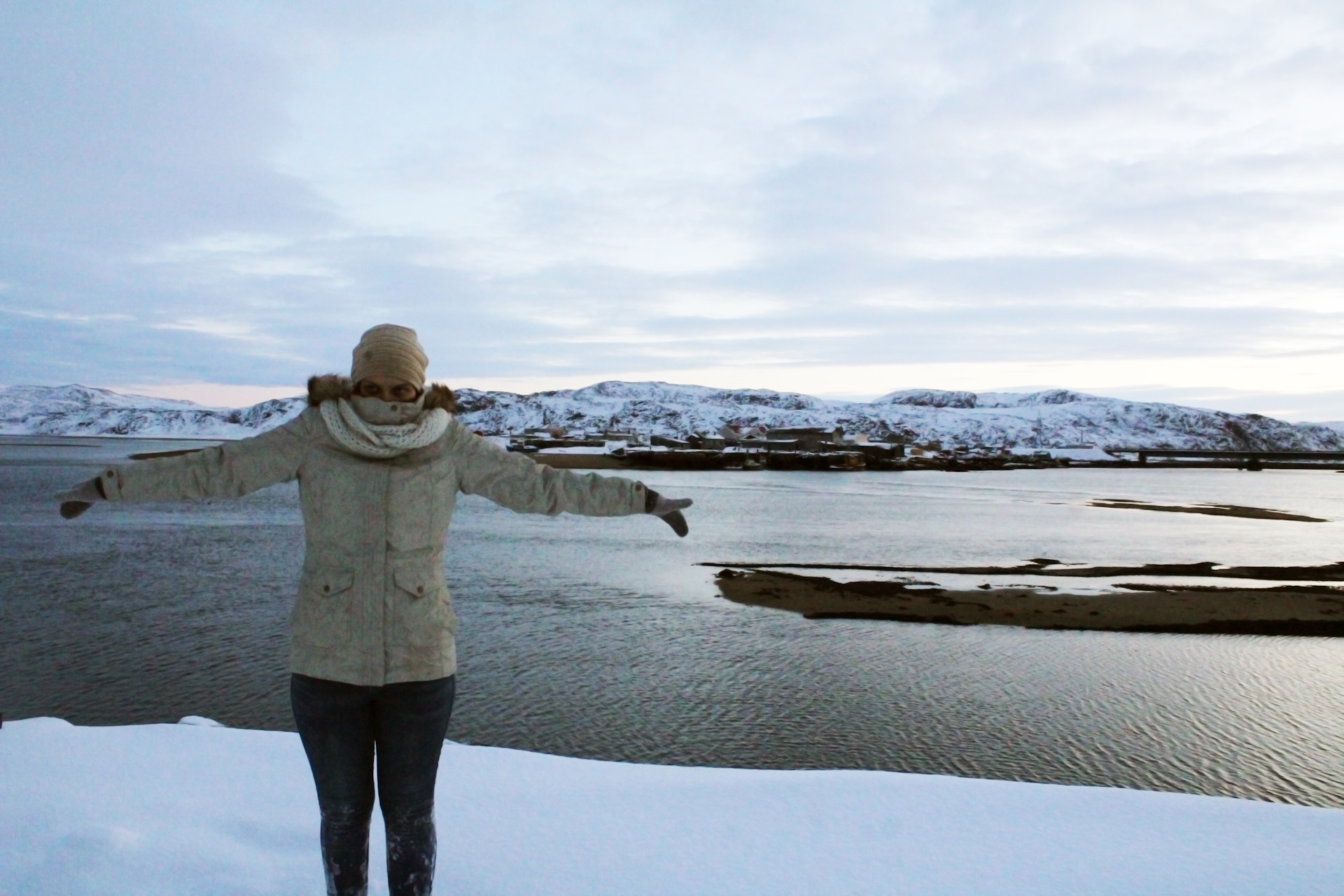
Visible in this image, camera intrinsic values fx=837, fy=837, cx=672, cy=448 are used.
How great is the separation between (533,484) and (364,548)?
0.62 m

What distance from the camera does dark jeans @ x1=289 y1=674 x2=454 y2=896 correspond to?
2889 mm

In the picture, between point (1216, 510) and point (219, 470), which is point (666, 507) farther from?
point (1216, 510)

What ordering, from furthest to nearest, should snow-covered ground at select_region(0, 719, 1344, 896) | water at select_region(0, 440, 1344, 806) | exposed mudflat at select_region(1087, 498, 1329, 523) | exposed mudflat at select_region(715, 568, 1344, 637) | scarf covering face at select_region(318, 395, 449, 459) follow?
exposed mudflat at select_region(1087, 498, 1329, 523) < exposed mudflat at select_region(715, 568, 1344, 637) < water at select_region(0, 440, 1344, 806) < snow-covered ground at select_region(0, 719, 1344, 896) < scarf covering face at select_region(318, 395, 449, 459)

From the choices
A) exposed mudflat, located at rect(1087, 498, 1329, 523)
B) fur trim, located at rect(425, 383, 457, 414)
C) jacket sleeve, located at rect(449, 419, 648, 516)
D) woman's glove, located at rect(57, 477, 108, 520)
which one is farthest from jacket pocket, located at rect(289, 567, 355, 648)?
exposed mudflat, located at rect(1087, 498, 1329, 523)

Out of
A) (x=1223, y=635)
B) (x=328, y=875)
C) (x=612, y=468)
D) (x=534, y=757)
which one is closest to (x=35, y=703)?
(x=534, y=757)

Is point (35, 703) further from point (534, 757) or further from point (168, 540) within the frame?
point (168, 540)

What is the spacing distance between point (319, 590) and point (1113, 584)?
25.9 metres

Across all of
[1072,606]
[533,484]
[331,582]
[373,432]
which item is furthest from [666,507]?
[1072,606]

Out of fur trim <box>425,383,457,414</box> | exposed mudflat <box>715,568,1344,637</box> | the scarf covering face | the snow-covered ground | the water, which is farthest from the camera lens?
exposed mudflat <box>715,568,1344,637</box>

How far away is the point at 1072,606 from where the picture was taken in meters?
20.8

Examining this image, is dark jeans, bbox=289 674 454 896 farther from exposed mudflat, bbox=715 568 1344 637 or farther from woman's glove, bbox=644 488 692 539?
exposed mudflat, bbox=715 568 1344 637

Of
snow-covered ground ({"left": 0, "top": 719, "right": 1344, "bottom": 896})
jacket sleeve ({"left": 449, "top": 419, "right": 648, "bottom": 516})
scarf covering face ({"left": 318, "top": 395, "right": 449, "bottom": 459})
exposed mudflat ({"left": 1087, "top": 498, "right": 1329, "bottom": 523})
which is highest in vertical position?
scarf covering face ({"left": 318, "top": 395, "right": 449, "bottom": 459})

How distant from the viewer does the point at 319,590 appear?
289 centimetres

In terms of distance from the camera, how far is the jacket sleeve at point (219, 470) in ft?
9.25
